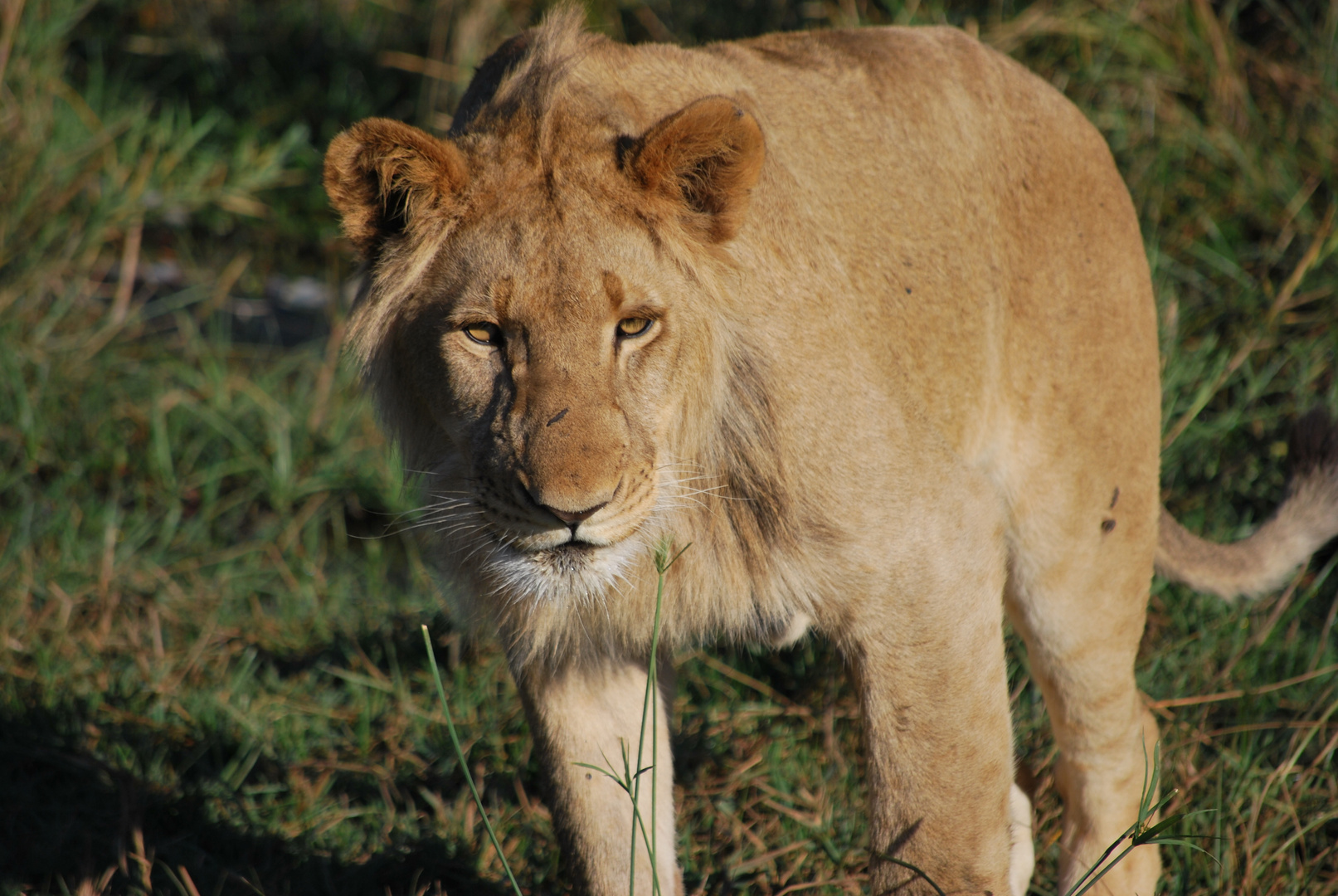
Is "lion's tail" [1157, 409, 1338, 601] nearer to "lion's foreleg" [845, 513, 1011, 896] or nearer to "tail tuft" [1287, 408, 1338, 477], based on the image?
"tail tuft" [1287, 408, 1338, 477]

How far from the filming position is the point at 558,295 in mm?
2066

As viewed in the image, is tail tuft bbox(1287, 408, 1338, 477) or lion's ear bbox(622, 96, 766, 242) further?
tail tuft bbox(1287, 408, 1338, 477)

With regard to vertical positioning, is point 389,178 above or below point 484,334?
above

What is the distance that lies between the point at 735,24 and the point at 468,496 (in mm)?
4034

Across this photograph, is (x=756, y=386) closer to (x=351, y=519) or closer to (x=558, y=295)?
(x=558, y=295)

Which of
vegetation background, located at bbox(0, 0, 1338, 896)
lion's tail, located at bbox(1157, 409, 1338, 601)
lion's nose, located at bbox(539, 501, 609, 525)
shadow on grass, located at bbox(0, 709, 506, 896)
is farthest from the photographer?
lion's tail, located at bbox(1157, 409, 1338, 601)

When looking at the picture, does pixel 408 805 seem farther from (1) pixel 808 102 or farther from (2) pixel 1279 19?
(2) pixel 1279 19

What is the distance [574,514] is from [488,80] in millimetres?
1102

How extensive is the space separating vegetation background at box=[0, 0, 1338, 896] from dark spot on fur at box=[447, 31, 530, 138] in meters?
1.11

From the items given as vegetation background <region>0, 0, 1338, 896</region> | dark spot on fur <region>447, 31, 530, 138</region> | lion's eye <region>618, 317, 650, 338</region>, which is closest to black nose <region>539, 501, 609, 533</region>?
lion's eye <region>618, 317, 650, 338</region>

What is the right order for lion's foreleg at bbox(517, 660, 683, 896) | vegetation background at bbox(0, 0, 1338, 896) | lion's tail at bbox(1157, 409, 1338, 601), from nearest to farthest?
lion's foreleg at bbox(517, 660, 683, 896), vegetation background at bbox(0, 0, 1338, 896), lion's tail at bbox(1157, 409, 1338, 601)

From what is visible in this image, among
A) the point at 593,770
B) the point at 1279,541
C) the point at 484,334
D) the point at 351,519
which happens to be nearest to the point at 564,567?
the point at 484,334

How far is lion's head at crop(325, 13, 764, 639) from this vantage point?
2037 millimetres

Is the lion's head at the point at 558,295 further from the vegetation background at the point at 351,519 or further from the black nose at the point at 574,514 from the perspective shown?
the vegetation background at the point at 351,519
